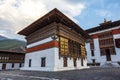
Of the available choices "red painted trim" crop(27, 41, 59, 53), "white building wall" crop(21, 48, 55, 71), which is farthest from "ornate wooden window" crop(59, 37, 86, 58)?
"white building wall" crop(21, 48, 55, 71)

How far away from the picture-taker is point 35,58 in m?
20.0

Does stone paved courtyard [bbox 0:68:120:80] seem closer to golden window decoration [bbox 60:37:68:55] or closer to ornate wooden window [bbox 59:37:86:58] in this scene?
golden window decoration [bbox 60:37:68:55]

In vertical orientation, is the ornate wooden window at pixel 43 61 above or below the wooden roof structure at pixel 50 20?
below

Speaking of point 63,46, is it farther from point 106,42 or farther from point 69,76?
point 106,42

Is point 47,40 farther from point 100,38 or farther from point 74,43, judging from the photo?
point 100,38

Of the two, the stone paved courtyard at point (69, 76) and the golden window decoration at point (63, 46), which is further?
the golden window decoration at point (63, 46)

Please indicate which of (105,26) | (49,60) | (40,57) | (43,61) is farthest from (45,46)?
(105,26)

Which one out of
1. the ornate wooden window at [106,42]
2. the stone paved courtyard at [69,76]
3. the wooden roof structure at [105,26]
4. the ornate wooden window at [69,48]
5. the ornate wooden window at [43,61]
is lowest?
the stone paved courtyard at [69,76]

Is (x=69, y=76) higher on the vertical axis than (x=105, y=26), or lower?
lower

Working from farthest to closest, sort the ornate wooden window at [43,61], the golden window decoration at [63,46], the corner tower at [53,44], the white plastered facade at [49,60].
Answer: the ornate wooden window at [43,61] < the golden window decoration at [63,46] < the corner tower at [53,44] < the white plastered facade at [49,60]

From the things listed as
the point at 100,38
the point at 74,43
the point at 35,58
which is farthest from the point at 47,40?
the point at 100,38

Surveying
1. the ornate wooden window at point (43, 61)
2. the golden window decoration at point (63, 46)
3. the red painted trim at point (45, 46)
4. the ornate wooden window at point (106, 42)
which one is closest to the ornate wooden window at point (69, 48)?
the golden window decoration at point (63, 46)

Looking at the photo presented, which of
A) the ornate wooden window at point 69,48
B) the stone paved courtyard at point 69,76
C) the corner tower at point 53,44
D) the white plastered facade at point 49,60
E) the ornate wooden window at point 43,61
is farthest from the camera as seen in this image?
the ornate wooden window at point 43,61

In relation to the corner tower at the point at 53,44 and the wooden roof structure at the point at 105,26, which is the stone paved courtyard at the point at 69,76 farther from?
the wooden roof structure at the point at 105,26
